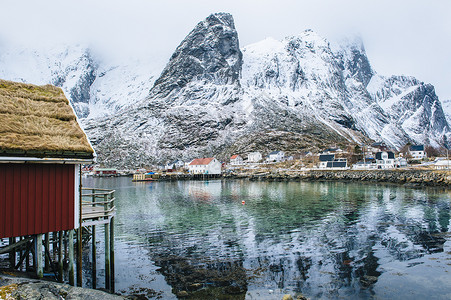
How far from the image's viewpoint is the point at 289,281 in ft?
51.0

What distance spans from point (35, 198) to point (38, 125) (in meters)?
3.12

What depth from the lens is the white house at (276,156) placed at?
143000 mm

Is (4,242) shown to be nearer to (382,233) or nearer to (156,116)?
(382,233)

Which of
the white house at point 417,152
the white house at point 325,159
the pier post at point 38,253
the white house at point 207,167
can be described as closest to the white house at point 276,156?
the white house at point 207,167

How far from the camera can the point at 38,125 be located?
12258mm

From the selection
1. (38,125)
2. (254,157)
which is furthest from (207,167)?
(38,125)

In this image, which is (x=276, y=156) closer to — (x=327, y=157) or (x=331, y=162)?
(x=327, y=157)

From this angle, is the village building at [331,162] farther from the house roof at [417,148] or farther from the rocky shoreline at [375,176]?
the house roof at [417,148]

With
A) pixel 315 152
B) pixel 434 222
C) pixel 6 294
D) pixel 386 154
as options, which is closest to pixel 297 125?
pixel 315 152

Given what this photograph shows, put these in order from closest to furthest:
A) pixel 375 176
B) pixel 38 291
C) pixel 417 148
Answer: pixel 38 291, pixel 375 176, pixel 417 148

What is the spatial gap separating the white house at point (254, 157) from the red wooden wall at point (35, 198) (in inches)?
5437

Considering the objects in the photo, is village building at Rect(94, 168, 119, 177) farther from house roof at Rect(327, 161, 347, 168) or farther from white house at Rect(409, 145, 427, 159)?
white house at Rect(409, 145, 427, 159)

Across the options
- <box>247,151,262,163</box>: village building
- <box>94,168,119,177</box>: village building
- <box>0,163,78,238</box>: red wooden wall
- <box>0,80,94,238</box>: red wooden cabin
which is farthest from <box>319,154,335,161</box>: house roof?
<box>0,163,78,238</box>: red wooden wall

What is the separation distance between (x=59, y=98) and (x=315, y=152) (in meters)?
141
